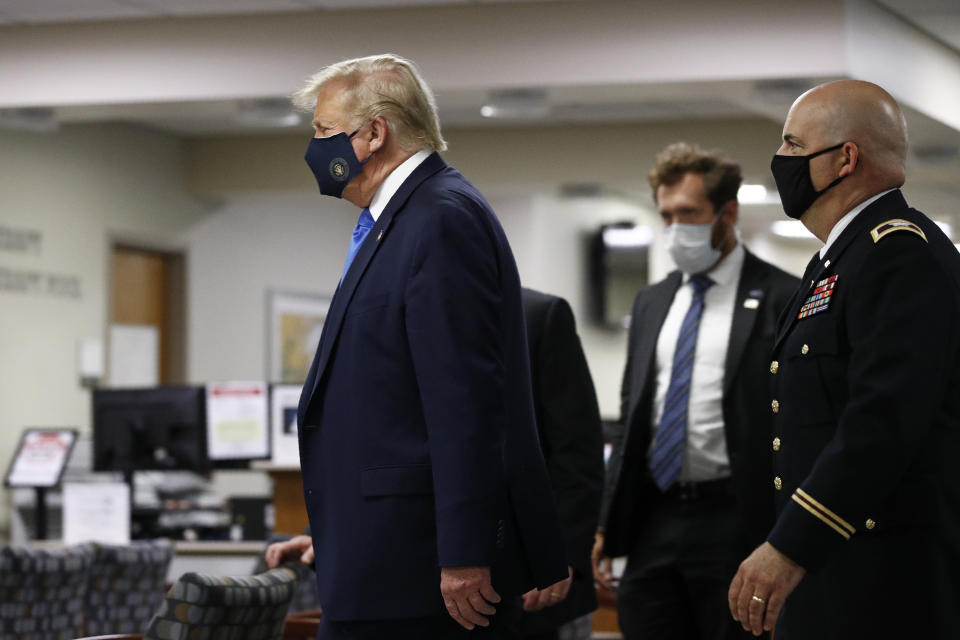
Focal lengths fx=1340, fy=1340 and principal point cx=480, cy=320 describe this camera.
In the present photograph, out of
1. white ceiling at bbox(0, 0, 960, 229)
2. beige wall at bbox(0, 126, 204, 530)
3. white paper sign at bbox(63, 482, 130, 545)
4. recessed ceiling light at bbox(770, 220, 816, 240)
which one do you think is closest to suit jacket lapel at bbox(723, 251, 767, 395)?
white ceiling at bbox(0, 0, 960, 229)

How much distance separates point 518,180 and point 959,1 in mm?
3480

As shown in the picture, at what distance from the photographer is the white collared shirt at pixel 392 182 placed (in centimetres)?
212

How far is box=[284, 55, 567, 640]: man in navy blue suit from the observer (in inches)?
74.0

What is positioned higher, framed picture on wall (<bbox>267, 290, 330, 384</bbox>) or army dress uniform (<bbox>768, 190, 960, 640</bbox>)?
framed picture on wall (<bbox>267, 290, 330, 384</bbox>)

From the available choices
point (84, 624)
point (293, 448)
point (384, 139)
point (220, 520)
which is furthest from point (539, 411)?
point (220, 520)

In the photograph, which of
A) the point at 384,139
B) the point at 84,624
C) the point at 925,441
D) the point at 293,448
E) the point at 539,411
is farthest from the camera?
the point at 293,448

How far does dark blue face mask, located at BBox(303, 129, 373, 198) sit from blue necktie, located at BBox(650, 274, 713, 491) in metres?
1.14

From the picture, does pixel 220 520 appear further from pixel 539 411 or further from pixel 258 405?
pixel 539 411

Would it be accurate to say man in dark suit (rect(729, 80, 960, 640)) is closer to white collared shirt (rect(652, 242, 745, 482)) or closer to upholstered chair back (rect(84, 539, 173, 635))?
white collared shirt (rect(652, 242, 745, 482))

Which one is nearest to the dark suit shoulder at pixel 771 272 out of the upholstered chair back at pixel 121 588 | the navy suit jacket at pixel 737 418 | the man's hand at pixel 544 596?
the navy suit jacket at pixel 737 418

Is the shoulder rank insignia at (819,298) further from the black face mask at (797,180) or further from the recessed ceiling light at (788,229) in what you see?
the recessed ceiling light at (788,229)

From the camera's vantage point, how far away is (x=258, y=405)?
622 centimetres

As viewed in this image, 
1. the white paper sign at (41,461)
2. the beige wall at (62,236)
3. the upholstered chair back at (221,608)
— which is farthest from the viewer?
the beige wall at (62,236)

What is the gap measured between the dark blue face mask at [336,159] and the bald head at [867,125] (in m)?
0.70
